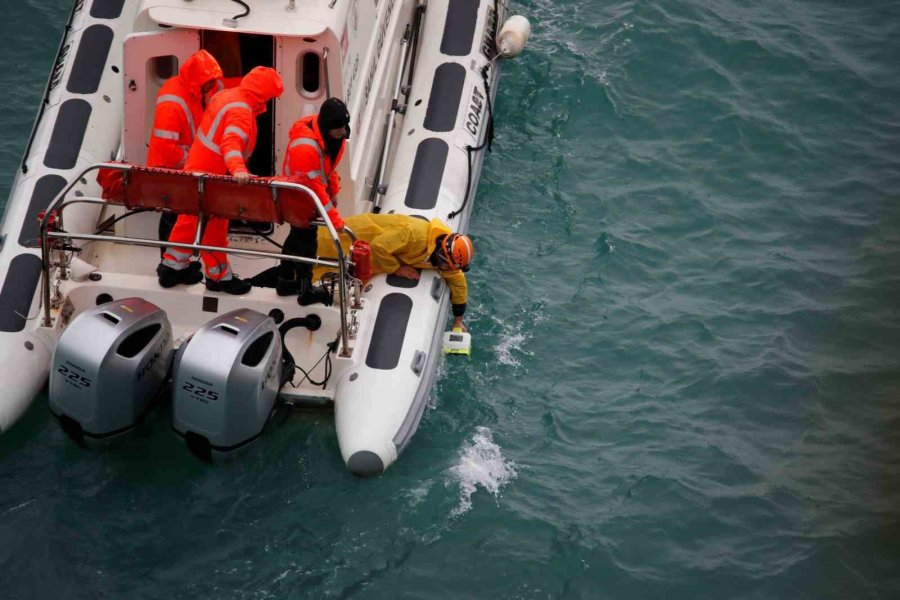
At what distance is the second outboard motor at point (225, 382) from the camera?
267 inches

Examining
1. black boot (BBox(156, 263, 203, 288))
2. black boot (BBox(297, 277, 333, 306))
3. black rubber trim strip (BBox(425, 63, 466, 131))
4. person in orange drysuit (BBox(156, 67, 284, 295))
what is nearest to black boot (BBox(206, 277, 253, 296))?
person in orange drysuit (BBox(156, 67, 284, 295))

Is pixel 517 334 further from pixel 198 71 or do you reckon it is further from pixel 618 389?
pixel 198 71

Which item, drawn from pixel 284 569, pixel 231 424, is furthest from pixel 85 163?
pixel 284 569

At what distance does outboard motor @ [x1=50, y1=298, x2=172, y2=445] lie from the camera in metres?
6.77

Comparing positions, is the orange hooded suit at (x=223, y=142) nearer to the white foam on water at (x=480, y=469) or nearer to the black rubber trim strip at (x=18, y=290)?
the black rubber trim strip at (x=18, y=290)

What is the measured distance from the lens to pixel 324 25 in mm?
7770

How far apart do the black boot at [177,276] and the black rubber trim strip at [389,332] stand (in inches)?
42.1

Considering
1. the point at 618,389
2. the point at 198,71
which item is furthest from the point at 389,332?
the point at 198,71

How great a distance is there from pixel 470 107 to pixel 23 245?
3159 millimetres

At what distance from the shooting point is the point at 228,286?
7.63 metres

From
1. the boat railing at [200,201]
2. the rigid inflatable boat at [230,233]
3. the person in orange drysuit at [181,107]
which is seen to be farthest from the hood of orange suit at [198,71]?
the boat railing at [200,201]

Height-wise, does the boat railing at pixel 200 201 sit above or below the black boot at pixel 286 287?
above

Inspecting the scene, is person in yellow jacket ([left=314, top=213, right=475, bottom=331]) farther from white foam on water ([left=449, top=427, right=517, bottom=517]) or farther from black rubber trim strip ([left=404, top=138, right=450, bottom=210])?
white foam on water ([left=449, top=427, right=517, bottom=517])

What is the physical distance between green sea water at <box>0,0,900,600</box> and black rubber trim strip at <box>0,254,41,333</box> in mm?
490
